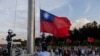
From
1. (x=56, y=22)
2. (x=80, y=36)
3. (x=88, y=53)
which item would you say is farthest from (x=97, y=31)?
(x=56, y=22)

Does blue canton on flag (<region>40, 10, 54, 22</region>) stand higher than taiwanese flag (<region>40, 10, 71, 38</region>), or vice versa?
blue canton on flag (<region>40, 10, 54, 22</region>)

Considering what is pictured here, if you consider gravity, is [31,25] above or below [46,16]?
below

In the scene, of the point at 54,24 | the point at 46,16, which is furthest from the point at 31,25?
the point at 54,24

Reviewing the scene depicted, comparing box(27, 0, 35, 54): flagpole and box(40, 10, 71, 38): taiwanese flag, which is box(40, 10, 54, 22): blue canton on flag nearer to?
box(40, 10, 71, 38): taiwanese flag

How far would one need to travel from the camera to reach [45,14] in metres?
17.5

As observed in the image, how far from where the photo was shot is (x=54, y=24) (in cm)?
1756

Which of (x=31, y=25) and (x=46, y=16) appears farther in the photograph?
(x=46, y=16)

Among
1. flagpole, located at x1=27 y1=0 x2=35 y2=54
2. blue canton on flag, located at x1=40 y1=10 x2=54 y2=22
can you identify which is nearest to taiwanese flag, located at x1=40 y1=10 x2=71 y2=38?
blue canton on flag, located at x1=40 y1=10 x2=54 y2=22

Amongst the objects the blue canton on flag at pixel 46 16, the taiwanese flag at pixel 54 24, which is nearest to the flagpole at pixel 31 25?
the taiwanese flag at pixel 54 24

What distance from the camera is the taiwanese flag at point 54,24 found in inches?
655

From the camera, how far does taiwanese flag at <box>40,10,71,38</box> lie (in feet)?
54.6

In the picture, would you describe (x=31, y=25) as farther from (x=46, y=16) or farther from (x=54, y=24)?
(x=54, y=24)

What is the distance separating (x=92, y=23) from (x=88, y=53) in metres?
106

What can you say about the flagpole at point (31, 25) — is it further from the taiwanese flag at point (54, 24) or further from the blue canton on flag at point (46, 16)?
the blue canton on flag at point (46, 16)
